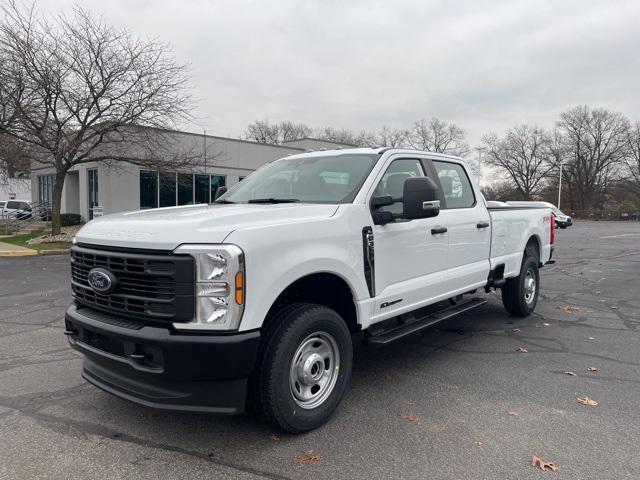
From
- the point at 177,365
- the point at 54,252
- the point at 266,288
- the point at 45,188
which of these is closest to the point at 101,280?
the point at 177,365

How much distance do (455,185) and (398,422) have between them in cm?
283

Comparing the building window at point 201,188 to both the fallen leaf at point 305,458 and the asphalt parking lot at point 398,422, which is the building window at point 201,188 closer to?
the asphalt parking lot at point 398,422

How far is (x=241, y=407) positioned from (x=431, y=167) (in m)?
3.17

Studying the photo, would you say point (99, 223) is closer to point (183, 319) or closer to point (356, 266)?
point (183, 319)

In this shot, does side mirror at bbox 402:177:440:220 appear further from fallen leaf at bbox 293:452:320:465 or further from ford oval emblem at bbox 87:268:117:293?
ford oval emblem at bbox 87:268:117:293

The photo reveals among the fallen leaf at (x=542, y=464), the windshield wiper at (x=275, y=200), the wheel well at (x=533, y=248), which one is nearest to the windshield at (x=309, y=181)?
the windshield wiper at (x=275, y=200)

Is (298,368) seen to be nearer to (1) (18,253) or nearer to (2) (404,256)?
(2) (404,256)

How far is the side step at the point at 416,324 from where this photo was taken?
4.05 m

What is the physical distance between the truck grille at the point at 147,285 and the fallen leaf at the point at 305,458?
1.12 m

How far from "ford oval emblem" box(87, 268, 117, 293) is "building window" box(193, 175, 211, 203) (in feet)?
80.7

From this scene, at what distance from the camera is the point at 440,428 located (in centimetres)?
355

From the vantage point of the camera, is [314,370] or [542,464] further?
[314,370]

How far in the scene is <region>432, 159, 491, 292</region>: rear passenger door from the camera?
507cm

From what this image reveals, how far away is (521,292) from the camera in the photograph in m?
6.71
